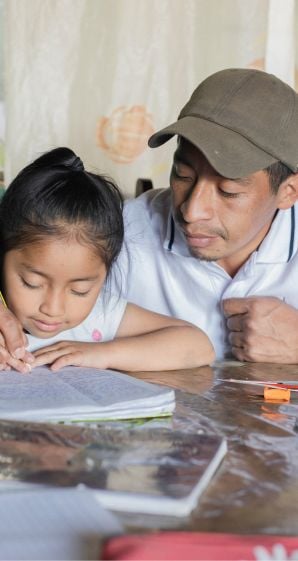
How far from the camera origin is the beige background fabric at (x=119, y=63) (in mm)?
2457

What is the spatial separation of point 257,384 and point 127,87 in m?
1.42

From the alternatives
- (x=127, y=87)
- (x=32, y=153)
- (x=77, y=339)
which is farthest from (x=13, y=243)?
(x=127, y=87)

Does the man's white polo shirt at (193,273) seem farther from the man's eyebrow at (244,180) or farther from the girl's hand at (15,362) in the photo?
the girl's hand at (15,362)

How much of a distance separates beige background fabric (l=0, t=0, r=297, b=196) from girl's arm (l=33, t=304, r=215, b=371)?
98 cm

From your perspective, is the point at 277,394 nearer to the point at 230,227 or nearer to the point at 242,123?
the point at 230,227

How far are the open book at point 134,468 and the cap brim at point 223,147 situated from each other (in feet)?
2.79

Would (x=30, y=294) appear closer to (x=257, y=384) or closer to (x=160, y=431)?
(x=257, y=384)

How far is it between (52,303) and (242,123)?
63 centimetres

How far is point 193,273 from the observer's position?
6.29ft

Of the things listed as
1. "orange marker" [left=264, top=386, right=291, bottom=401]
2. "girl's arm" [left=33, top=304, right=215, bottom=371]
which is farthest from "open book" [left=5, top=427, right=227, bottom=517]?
"girl's arm" [left=33, top=304, right=215, bottom=371]

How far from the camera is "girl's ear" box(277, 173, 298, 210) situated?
1856 mm

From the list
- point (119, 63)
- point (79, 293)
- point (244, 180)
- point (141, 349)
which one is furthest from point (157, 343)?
point (119, 63)

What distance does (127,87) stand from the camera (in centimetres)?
259

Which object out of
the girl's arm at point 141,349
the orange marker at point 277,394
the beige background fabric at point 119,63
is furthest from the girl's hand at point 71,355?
the beige background fabric at point 119,63
